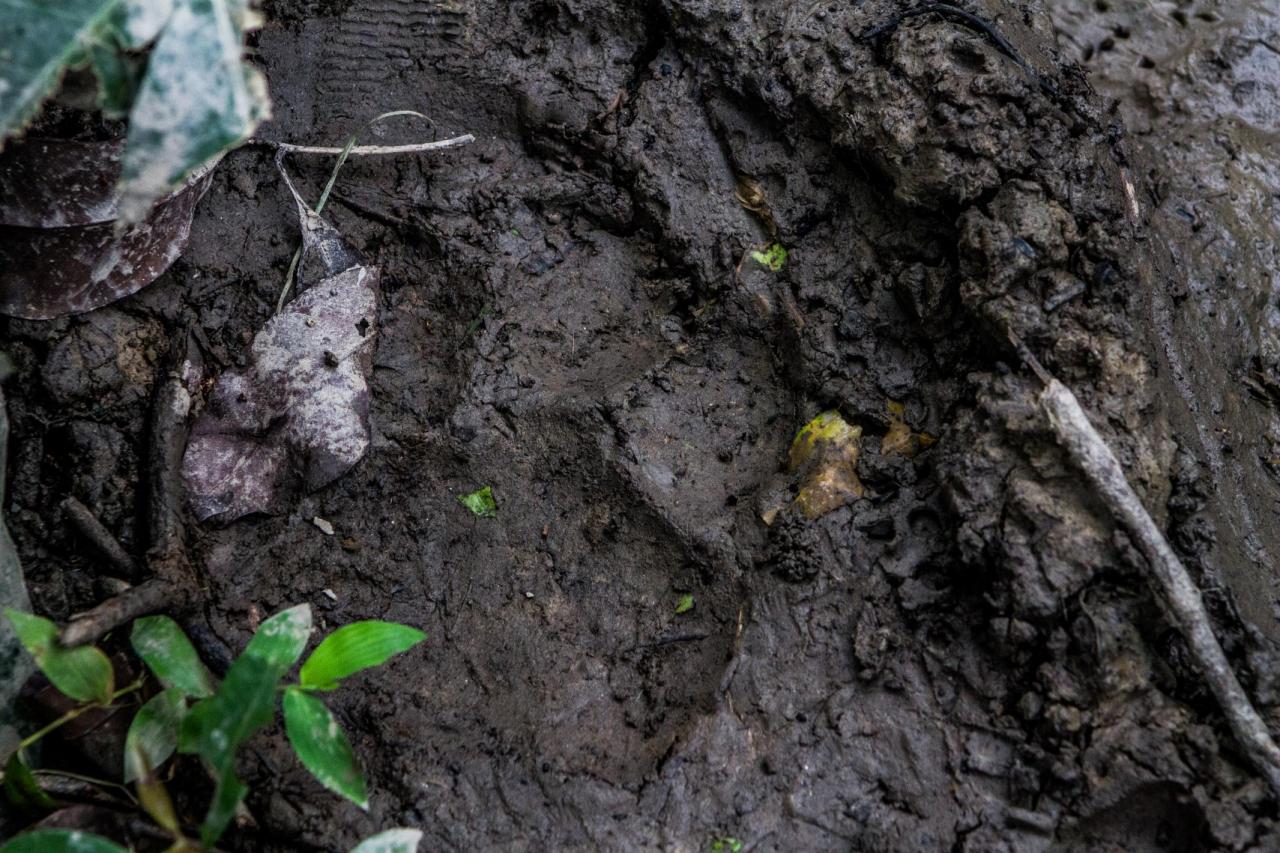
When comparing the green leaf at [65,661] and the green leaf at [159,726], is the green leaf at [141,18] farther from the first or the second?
the green leaf at [159,726]

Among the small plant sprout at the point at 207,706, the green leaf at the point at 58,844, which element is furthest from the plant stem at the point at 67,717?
the green leaf at the point at 58,844

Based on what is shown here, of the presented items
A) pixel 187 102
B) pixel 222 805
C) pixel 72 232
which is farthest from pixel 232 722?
pixel 72 232

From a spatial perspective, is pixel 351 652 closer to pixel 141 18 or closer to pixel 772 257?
pixel 141 18

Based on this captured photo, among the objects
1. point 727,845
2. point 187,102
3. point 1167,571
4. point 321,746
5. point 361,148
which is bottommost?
point 727,845

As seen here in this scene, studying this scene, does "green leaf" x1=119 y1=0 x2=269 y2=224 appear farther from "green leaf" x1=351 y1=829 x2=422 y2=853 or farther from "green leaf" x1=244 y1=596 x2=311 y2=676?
"green leaf" x1=351 y1=829 x2=422 y2=853

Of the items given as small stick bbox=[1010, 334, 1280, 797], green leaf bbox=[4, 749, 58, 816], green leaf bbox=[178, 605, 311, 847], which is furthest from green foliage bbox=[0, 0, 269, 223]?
small stick bbox=[1010, 334, 1280, 797]

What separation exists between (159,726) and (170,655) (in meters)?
0.14

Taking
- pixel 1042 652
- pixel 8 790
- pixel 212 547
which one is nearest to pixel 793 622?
pixel 1042 652

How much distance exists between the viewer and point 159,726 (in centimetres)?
194

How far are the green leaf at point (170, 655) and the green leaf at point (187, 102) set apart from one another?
90 centimetres

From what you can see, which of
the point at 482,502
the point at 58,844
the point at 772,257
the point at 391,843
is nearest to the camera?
the point at 58,844

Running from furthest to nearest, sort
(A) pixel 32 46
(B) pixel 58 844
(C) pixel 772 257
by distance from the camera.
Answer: (C) pixel 772 257
(B) pixel 58 844
(A) pixel 32 46

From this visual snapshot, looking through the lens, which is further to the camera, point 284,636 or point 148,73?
point 284,636

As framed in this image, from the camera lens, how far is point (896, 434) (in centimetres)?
236
